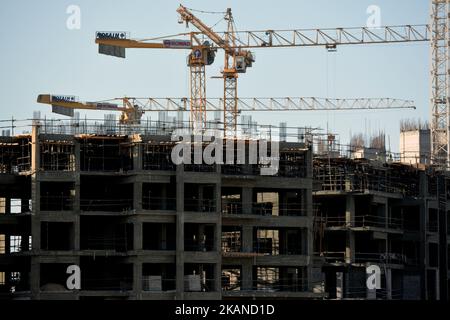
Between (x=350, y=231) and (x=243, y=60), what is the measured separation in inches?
1227

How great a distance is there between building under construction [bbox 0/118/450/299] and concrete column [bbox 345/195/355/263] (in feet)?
4.59

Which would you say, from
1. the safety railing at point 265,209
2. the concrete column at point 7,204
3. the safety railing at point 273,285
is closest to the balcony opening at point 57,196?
the concrete column at point 7,204

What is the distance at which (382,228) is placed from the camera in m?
99.0

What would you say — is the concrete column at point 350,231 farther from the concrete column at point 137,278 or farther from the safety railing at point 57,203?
the safety railing at point 57,203

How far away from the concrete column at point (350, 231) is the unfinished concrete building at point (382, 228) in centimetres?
8

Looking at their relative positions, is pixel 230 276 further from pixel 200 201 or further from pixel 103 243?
pixel 103 243

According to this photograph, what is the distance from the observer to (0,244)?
9831 centimetres

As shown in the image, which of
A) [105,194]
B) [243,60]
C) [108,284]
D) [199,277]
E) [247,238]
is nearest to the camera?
[199,277]

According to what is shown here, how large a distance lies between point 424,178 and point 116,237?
29666 millimetres

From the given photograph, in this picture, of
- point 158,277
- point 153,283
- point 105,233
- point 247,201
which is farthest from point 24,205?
point 247,201

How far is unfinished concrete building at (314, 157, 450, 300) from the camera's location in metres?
97.4
